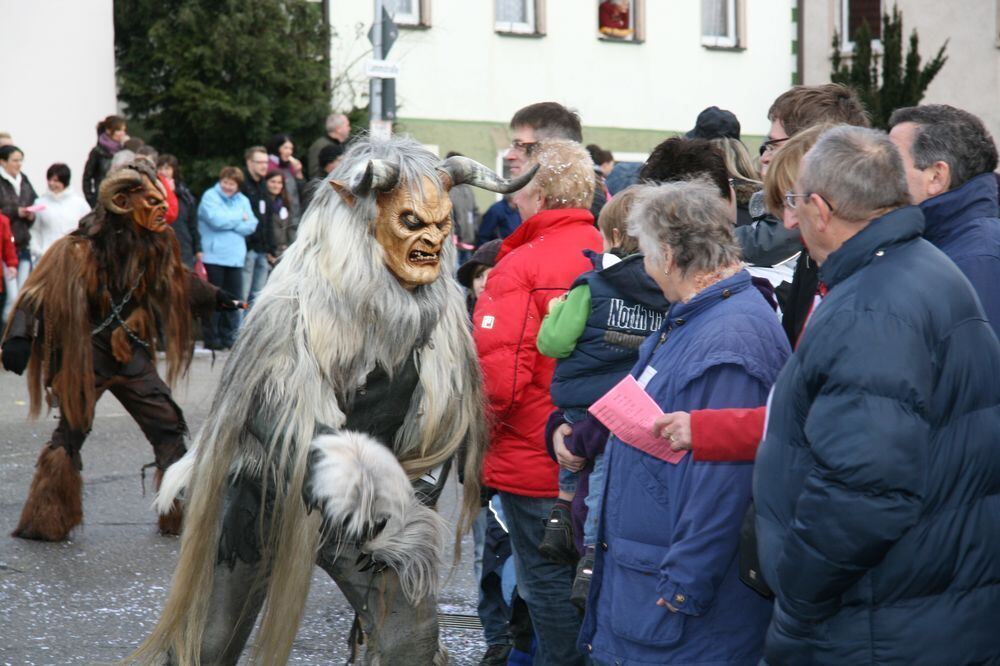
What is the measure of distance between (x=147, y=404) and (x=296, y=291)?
385 centimetres

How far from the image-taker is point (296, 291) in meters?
4.40

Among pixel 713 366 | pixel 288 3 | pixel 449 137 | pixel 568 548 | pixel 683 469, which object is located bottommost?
pixel 568 548

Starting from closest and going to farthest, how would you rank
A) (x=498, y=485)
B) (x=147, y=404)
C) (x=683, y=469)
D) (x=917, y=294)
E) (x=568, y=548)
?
(x=917, y=294), (x=683, y=469), (x=568, y=548), (x=498, y=485), (x=147, y=404)

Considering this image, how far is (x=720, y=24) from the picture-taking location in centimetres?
2584

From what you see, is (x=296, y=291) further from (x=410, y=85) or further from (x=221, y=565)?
(x=410, y=85)

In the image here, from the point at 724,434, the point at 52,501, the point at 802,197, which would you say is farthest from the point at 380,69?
the point at 802,197

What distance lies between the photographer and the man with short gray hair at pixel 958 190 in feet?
13.5

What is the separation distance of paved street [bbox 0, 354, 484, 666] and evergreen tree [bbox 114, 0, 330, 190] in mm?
8811

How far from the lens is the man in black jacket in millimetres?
15719

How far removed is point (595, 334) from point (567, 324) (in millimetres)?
105

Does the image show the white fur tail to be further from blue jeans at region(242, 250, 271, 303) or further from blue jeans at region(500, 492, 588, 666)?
blue jeans at region(242, 250, 271, 303)

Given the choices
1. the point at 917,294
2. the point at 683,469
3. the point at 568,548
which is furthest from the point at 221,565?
the point at 917,294

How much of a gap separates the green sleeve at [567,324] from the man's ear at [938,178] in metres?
1.10

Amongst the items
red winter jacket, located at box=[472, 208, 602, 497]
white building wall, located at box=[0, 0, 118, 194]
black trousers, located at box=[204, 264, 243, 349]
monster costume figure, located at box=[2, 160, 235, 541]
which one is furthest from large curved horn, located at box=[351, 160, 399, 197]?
white building wall, located at box=[0, 0, 118, 194]
